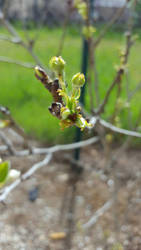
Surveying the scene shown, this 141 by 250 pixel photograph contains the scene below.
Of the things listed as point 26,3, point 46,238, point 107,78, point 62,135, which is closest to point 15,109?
point 62,135

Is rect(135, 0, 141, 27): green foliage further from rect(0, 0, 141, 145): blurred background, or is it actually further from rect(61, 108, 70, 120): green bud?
rect(61, 108, 70, 120): green bud

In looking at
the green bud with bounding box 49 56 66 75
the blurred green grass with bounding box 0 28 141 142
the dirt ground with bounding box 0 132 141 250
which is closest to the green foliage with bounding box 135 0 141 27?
the blurred green grass with bounding box 0 28 141 142

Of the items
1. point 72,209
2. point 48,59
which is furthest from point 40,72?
point 48,59

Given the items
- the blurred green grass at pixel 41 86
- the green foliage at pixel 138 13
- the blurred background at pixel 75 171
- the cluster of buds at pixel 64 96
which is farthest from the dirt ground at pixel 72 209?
the cluster of buds at pixel 64 96

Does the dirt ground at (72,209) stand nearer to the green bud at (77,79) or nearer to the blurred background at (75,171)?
the blurred background at (75,171)

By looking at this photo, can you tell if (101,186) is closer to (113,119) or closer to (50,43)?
(113,119)
